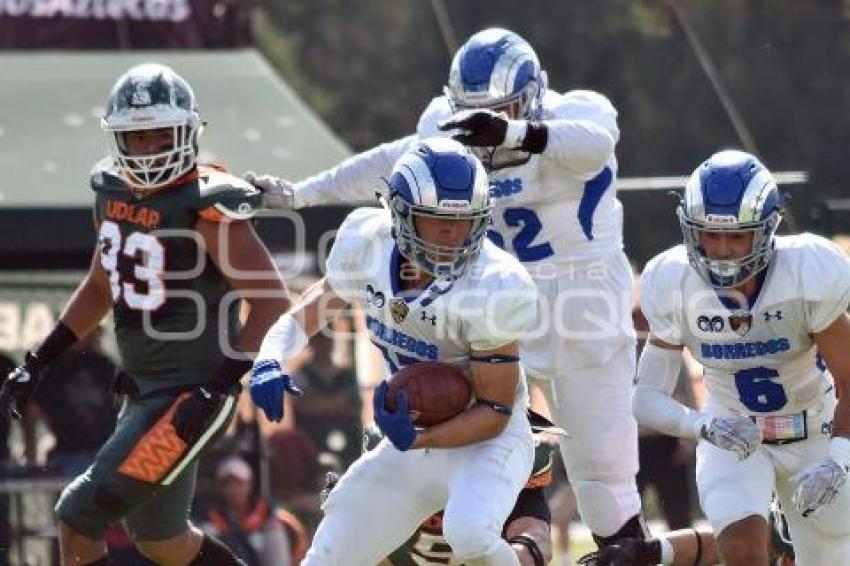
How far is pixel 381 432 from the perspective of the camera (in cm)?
671

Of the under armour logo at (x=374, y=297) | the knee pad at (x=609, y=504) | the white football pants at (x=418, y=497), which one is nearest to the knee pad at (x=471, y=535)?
the white football pants at (x=418, y=497)

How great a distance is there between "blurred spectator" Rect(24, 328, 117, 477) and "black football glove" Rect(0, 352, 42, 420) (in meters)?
2.25

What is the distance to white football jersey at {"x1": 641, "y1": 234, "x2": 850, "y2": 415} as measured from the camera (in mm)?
6973

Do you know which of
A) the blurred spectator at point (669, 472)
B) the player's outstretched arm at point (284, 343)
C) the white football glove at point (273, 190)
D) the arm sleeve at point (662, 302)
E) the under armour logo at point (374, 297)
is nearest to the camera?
the player's outstretched arm at point (284, 343)

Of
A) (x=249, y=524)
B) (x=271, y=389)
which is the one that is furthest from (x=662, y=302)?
(x=249, y=524)

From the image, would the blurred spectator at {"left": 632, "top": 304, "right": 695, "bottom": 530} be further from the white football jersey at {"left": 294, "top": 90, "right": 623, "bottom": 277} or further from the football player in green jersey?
the football player in green jersey

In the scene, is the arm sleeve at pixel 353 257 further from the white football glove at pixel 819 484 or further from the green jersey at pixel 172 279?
the white football glove at pixel 819 484

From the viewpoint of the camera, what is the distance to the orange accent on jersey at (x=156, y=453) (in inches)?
287

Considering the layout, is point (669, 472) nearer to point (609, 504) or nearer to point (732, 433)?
point (609, 504)

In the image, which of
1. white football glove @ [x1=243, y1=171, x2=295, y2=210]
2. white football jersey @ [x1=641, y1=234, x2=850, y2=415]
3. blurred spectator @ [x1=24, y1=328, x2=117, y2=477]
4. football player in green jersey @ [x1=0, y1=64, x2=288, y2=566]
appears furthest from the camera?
blurred spectator @ [x1=24, y1=328, x2=117, y2=477]

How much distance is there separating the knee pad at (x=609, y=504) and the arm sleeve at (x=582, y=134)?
1.07m

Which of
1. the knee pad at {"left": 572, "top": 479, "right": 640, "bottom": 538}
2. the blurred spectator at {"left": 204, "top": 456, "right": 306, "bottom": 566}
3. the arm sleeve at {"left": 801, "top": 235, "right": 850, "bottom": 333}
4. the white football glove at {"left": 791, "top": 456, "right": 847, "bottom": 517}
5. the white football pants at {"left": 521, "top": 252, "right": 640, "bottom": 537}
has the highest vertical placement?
the arm sleeve at {"left": 801, "top": 235, "right": 850, "bottom": 333}

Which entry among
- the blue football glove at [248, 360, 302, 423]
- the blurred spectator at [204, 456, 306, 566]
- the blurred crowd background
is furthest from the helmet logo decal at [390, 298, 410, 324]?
the blurred spectator at [204, 456, 306, 566]

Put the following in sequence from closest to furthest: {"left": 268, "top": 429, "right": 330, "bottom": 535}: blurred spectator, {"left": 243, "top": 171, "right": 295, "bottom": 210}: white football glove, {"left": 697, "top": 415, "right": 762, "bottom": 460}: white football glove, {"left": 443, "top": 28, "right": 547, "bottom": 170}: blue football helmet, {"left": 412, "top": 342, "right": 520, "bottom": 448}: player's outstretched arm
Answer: {"left": 412, "top": 342, "right": 520, "bottom": 448}: player's outstretched arm, {"left": 697, "top": 415, "right": 762, "bottom": 460}: white football glove, {"left": 443, "top": 28, "right": 547, "bottom": 170}: blue football helmet, {"left": 243, "top": 171, "right": 295, "bottom": 210}: white football glove, {"left": 268, "top": 429, "right": 330, "bottom": 535}: blurred spectator
